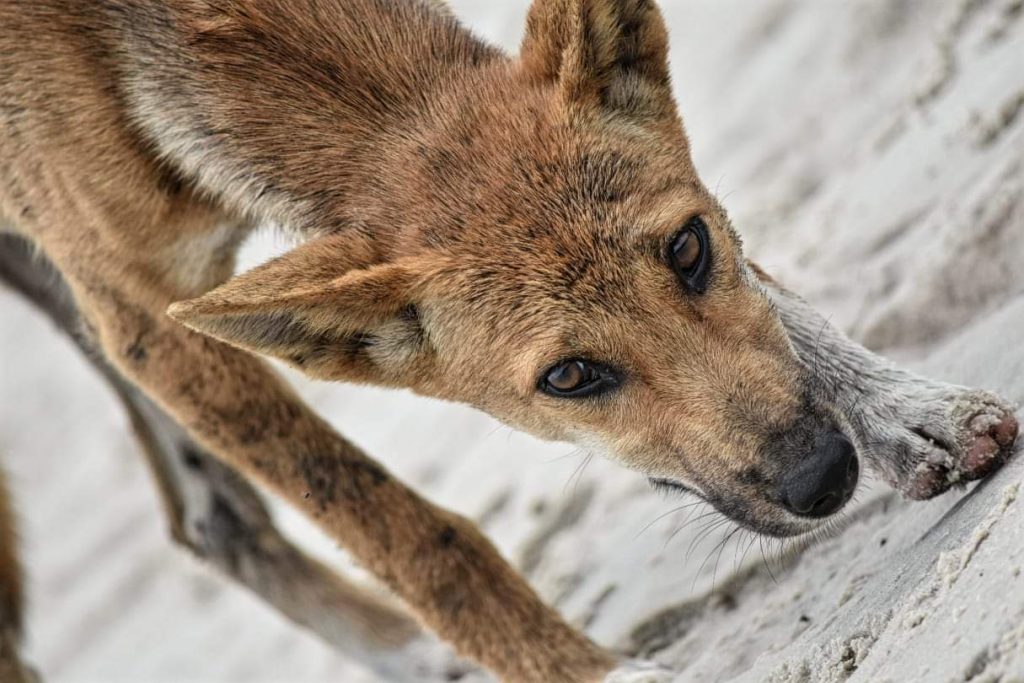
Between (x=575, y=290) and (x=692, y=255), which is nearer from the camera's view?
(x=575, y=290)

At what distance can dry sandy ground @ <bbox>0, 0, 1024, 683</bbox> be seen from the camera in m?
3.80

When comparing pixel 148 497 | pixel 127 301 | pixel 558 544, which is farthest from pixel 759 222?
pixel 148 497

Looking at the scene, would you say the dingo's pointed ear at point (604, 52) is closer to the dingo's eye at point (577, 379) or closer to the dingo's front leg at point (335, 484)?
the dingo's eye at point (577, 379)

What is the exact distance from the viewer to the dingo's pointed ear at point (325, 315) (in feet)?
13.1

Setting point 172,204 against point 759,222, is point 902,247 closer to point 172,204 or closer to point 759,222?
point 759,222

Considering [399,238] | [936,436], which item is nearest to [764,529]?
[936,436]

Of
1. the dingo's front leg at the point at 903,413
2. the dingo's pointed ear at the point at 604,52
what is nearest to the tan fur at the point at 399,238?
the dingo's pointed ear at the point at 604,52

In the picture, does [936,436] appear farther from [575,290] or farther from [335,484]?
[335,484]

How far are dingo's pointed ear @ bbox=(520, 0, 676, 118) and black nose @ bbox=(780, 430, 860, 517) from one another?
127 centimetres

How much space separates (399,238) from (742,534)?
163cm

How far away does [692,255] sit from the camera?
4184mm

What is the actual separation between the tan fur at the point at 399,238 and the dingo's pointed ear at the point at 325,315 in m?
0.01

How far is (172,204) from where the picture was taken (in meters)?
4.82

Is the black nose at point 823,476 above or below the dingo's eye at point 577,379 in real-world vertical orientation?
above
